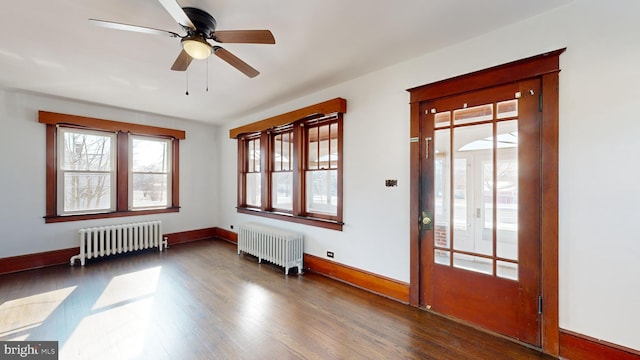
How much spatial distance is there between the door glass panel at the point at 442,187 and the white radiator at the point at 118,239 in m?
4.99

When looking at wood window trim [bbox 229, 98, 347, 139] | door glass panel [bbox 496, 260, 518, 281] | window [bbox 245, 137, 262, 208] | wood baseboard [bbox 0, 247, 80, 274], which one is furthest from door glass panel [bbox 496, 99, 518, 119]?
wood baseboard [bbox 0, 247, 80, 274]

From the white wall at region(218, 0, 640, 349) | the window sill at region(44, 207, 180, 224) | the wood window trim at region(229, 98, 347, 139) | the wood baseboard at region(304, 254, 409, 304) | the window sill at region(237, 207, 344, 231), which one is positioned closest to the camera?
the white wall at region(218, 0, 640, 349)

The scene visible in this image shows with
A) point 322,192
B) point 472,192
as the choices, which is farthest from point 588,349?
point 322,192

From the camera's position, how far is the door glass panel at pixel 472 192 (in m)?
2.40

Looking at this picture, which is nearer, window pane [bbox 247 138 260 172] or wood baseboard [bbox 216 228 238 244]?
window pane [bbox 247 138 260 172]

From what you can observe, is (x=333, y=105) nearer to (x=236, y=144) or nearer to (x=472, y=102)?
(x=472, y=102)

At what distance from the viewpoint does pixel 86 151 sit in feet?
14.9

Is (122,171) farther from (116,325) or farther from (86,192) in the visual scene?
(116,325)

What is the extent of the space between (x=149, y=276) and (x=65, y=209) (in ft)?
7.20

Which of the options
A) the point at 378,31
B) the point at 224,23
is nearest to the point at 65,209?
the point at 224,23

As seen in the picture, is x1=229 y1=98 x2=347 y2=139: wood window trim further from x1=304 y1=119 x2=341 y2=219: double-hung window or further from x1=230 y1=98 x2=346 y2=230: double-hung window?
x1=304 y1=119 x2=341 y2=219: double-hung window

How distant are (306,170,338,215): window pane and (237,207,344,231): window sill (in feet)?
0.57

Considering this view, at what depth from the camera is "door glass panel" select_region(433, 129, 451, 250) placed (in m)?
2.65

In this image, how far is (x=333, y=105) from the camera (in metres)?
3.48
